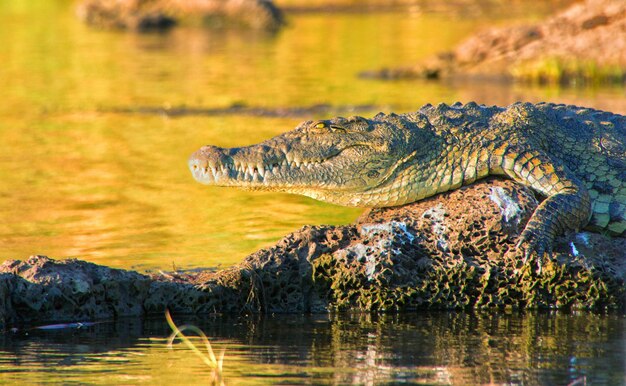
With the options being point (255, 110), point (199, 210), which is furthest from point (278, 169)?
point (255, 110)

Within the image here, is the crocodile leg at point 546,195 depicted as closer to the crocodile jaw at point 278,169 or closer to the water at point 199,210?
the water at point 199,210

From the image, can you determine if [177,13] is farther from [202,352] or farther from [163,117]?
[202,352]

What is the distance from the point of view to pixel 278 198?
10.4 metres

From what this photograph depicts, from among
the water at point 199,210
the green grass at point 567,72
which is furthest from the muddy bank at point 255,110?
the green grass at point 567,72

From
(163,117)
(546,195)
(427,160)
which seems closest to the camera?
(546,195)

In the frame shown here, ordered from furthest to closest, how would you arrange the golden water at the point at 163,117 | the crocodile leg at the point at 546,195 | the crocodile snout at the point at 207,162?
the golden water at the point at 163,117 < the crocodile snout at the point at 207,162 < the crocodile leg at the point at 546,195

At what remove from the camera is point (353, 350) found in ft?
18.0

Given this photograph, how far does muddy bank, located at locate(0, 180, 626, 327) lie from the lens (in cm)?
626

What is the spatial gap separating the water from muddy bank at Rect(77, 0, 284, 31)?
7311 millimetres

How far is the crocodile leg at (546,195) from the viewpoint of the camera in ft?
20.4

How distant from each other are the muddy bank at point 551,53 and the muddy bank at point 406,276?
12708 mm

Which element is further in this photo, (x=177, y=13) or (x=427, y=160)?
(x=177, y=13)

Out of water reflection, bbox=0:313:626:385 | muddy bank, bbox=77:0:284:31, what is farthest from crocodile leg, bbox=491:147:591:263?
muddy bank, bbox=77:0:284:31

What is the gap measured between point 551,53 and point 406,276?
13.9m
